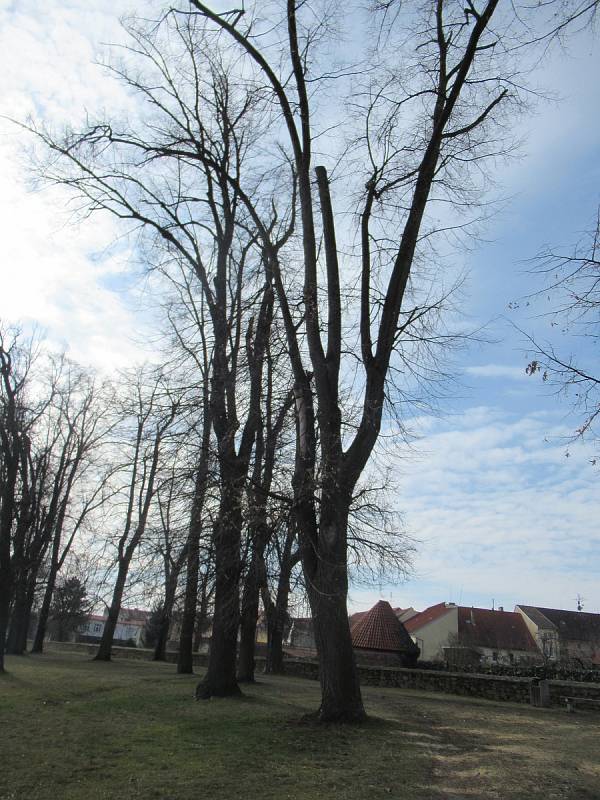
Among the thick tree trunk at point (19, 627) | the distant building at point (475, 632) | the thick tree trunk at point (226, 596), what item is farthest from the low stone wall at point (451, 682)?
the distant building at point (475, 632)

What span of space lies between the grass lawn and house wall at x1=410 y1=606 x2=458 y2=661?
50.2m

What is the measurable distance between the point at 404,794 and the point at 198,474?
5.76 metres

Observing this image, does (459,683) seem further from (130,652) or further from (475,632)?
(475,632)

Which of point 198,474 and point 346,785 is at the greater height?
point 198,474

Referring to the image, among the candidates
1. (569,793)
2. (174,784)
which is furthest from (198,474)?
(569,793)

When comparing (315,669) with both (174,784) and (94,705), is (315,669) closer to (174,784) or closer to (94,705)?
(94,705)

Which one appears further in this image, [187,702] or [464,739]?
[187,702]

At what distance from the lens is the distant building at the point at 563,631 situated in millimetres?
57434

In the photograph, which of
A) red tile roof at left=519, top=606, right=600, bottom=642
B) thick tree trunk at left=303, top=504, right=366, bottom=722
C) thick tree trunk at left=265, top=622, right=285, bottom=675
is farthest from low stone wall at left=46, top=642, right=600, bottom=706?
red tile roof at left=519, top=606, right=600, bottom=642

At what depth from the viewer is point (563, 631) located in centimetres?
6006

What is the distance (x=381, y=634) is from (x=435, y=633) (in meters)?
36.0

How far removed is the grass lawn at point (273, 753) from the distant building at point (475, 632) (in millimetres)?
48878

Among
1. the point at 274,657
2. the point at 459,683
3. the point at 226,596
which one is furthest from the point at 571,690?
the point at 274,657

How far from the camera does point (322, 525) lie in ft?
29.4
